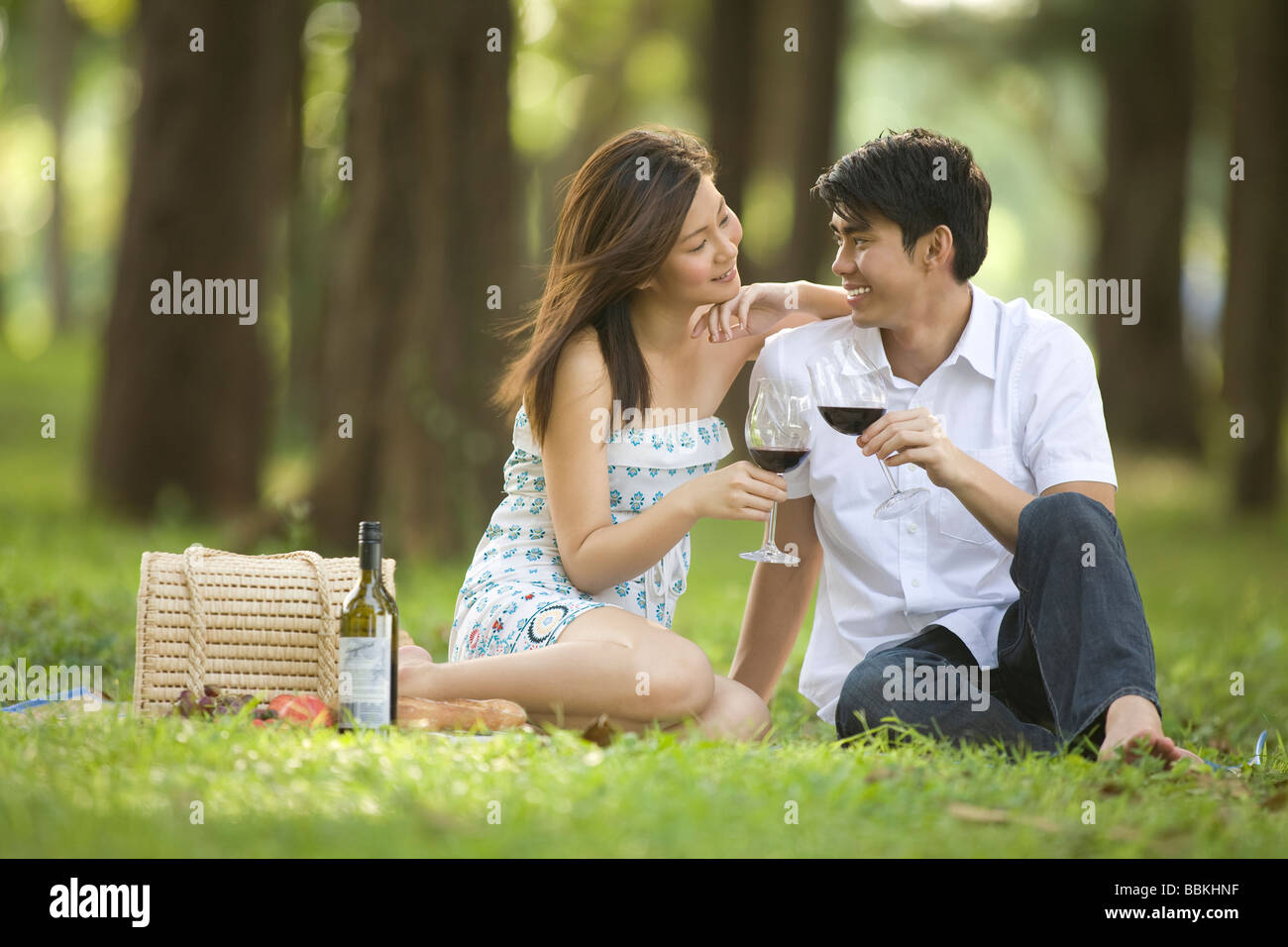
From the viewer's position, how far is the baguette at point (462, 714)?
3742 millimetres

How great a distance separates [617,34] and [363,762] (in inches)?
921

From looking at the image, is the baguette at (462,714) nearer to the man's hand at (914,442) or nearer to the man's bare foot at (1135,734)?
the man's hand at (914,442)

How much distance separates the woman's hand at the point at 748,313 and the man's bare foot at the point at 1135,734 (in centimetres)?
161

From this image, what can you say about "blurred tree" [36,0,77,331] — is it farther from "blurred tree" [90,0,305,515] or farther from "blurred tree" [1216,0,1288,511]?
"blurred tree" [1216,0,1288,511]

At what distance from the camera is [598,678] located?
3816mm

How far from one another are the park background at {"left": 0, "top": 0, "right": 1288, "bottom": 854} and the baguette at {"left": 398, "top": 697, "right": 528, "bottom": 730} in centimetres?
38

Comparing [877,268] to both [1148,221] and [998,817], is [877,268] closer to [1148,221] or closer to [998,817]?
[998,817]

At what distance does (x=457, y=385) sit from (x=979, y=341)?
15.0ft

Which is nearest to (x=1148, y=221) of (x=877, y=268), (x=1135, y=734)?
(x=877, y=268)

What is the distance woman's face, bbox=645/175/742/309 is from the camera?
4238mm

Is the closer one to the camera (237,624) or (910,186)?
(237,624)
